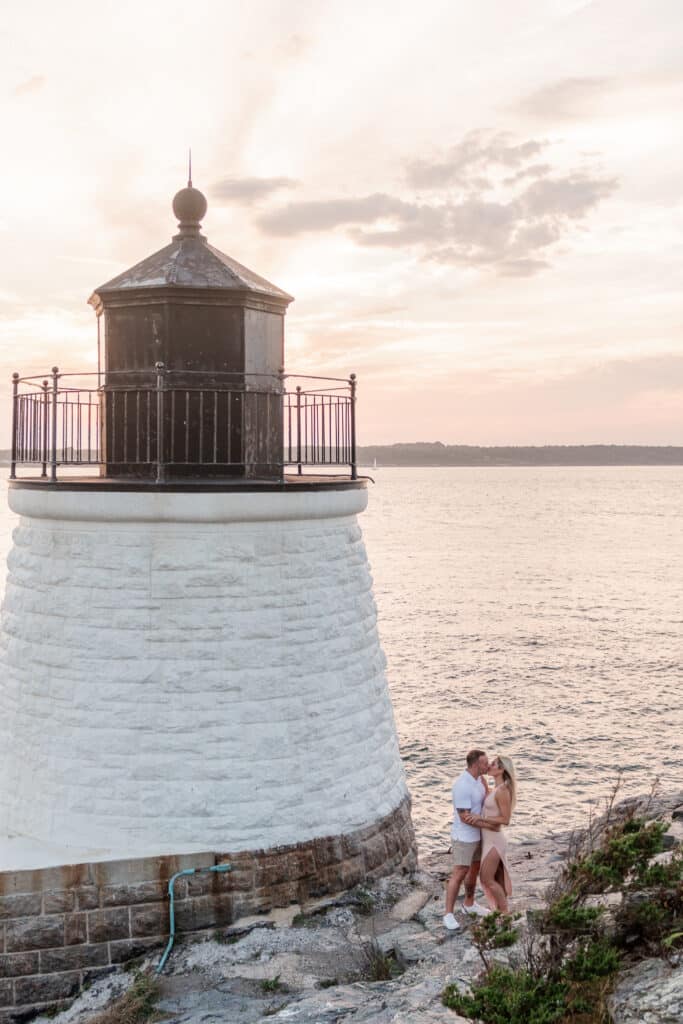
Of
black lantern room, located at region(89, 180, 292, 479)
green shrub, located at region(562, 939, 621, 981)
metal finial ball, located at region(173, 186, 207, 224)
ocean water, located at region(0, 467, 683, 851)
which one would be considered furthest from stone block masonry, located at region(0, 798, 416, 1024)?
ocean water, located at region(0, 467, 683, 851)

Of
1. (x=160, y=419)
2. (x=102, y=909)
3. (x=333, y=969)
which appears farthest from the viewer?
(x=160, y=419)

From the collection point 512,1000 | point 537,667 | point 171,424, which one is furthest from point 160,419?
point 537,667

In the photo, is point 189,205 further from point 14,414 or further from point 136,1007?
point 136,1007

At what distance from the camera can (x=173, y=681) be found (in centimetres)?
832

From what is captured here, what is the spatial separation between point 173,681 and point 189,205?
486 centimetres

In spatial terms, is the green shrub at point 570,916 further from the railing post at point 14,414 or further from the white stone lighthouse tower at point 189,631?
the railing post at point 14,414

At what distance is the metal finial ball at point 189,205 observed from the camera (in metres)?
9.79

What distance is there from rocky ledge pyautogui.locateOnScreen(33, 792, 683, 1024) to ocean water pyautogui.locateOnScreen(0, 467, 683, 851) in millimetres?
6959

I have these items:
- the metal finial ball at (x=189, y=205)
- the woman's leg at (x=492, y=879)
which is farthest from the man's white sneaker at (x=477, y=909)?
the metal finial ball at (x=189, y=205)

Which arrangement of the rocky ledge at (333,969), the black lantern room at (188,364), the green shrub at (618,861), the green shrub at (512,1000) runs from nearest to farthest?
the green shrub at (512,1000)
the green shrub at (618,861)
the rocky ledge at (333,969)
the black lantern room at (188,364)

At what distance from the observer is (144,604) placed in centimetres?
839

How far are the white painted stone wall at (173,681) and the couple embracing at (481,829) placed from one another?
3.87 feet

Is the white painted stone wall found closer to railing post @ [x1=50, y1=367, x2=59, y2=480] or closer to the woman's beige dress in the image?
railing post @ [x1=50, y1=367, x2=59, y2=480]

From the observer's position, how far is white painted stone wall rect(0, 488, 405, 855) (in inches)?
325
